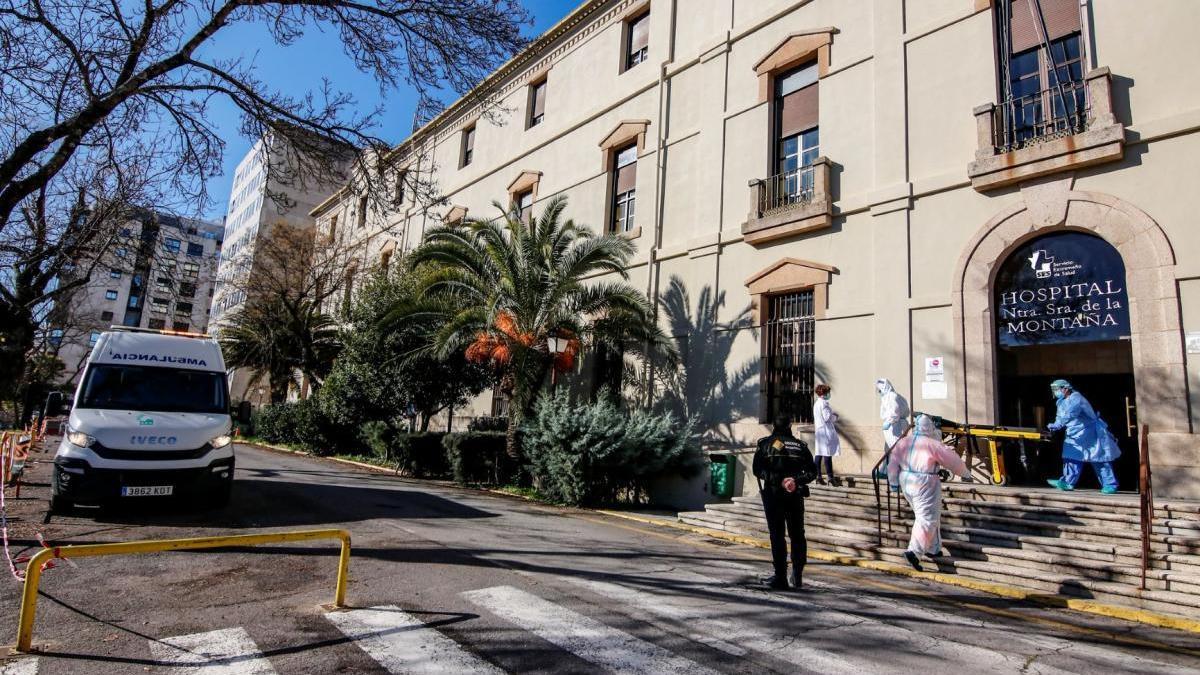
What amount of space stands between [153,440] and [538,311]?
317 inches

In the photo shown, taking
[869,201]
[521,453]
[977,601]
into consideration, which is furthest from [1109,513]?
[521,453]

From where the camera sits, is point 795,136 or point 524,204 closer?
point 795,136

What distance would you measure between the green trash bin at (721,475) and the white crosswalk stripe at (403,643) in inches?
345

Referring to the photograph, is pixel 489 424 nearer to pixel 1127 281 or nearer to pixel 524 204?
pixel 524 204

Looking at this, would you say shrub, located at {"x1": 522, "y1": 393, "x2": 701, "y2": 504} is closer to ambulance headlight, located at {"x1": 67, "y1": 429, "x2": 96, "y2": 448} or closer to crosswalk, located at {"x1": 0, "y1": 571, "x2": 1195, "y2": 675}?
crosswalk, located at {"x1": 0, "y1": 571, "x2": 1195, "y2": 675}

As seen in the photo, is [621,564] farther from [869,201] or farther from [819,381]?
[869,201]

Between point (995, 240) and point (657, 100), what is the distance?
929 cm

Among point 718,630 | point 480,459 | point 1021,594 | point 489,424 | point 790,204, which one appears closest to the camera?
point 718,630

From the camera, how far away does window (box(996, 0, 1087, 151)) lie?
32.9 feet

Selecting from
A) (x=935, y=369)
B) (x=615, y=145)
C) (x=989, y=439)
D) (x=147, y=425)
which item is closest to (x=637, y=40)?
(x=615, y=145)

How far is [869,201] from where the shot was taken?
11891 mm

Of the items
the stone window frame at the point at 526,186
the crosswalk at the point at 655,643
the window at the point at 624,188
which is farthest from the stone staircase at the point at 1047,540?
the stone window frame at the point at 526,186

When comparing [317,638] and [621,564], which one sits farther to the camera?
[621,564]

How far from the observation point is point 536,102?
71.4 ft
